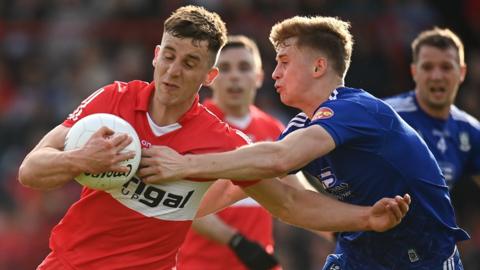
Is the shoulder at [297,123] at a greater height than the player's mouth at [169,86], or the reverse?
the player's mouth at [169,86]

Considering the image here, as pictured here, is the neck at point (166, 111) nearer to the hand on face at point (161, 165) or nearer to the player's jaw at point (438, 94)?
the hand on face at point (161, 165)

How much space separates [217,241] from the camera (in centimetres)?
753

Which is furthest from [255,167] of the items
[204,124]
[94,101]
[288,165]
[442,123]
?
[442,123]

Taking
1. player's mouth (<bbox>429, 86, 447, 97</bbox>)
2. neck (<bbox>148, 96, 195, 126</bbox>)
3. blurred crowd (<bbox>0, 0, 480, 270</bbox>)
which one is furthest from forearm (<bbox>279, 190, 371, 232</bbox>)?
blurred crowd (<bbox>0, 0, 480, 270</bbox>)

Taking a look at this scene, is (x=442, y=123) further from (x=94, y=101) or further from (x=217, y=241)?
(x=94, y=101)

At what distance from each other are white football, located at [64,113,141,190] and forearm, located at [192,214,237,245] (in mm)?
2474

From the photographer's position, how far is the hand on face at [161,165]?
5.03 meters

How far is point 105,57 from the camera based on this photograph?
14.6 metres

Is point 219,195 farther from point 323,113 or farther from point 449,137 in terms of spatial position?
point 449,137

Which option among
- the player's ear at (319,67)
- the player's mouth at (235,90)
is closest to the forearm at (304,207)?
the player's ear at (319,67)

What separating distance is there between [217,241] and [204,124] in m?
2.15

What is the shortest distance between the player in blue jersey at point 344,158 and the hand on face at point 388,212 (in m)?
0.26

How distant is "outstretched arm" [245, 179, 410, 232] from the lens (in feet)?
16.8

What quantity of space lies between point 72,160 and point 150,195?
24.3 inches
